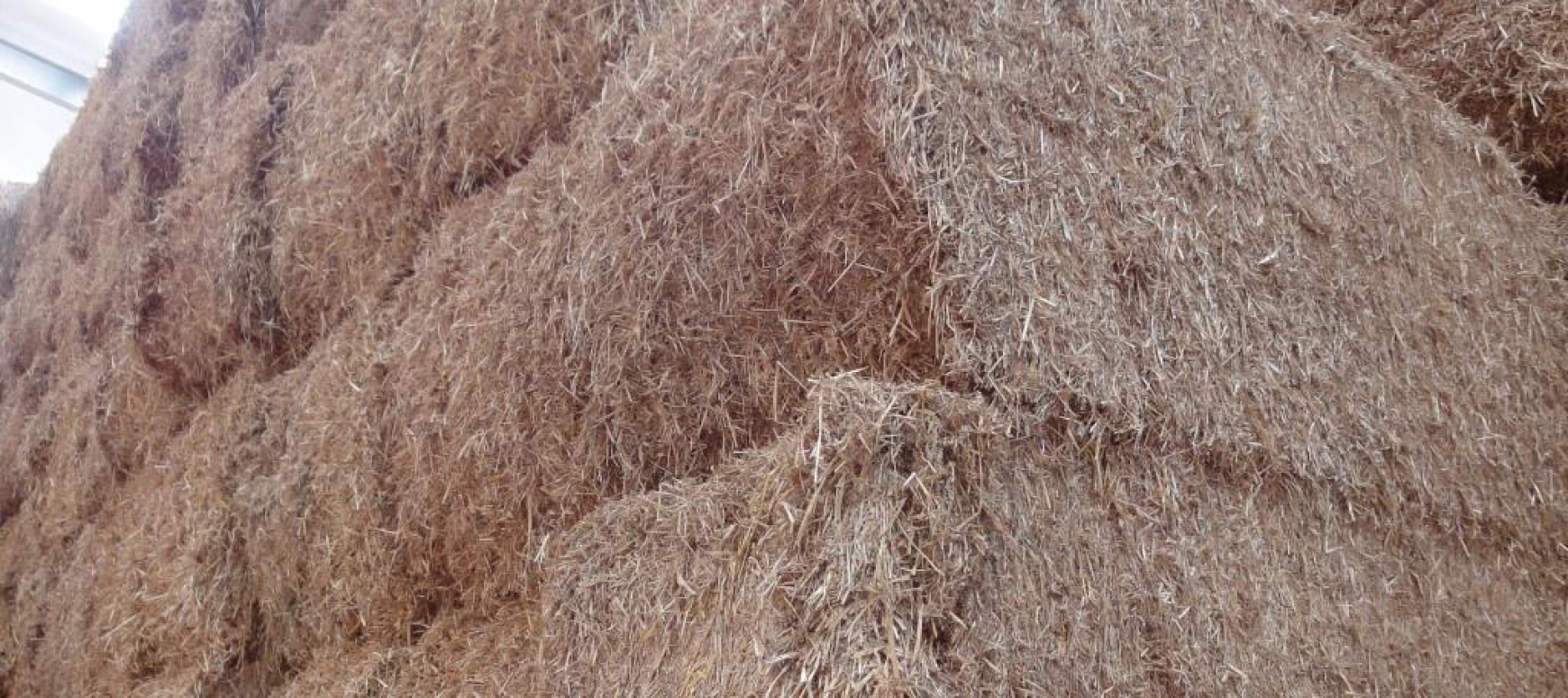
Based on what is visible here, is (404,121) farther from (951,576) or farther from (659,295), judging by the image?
(951,576)

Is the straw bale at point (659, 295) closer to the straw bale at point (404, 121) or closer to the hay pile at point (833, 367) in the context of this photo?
the hay pile at point (833, 367)

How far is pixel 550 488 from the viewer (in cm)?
175

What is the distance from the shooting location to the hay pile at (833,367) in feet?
4.50

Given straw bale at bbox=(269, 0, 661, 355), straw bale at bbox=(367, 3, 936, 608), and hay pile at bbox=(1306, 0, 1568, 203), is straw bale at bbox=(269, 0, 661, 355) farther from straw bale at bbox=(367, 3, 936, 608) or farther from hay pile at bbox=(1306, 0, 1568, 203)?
hay pile at bbox=(1306, 0, 1568, 203)

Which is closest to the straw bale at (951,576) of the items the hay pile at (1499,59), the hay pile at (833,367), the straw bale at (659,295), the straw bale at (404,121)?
the hay pile at (833,367)

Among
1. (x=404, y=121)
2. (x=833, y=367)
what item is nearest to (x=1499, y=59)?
(x=833, y=367)

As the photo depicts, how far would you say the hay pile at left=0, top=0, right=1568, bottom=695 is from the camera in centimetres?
137

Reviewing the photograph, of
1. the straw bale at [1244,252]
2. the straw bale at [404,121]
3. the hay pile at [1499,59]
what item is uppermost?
the hay pile at [1499,59]

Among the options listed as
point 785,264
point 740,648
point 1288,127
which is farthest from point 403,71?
point 1288,127

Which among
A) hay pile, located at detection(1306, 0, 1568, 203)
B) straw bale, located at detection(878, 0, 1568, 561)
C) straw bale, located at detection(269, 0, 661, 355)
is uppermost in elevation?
hay pile, located at detection(1306, 0, 1568, 203)

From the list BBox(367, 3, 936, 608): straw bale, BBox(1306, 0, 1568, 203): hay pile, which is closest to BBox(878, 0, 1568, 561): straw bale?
BBox(367, 3, 936, 608): straw bale

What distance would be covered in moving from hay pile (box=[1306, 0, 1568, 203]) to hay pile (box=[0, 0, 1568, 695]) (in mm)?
248

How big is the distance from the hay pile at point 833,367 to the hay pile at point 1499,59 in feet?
0.82

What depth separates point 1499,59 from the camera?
277cm
